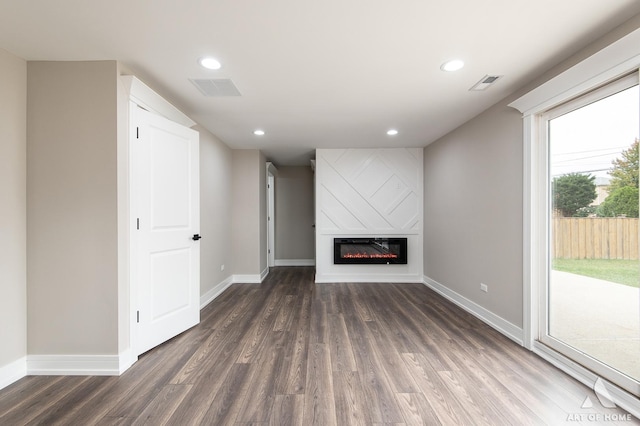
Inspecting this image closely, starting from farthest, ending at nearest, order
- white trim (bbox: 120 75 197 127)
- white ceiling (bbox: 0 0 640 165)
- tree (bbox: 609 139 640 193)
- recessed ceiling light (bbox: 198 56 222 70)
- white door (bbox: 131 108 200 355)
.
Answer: white door (bbox: 131 108 200 355) → white trim (bbox: 120 75 197 127) → recessed ceiling light (bbox: 198 56 222 70) → tree (bbox: 609 139 640 193) → white ceiling (bbox: 0 0 640 165)

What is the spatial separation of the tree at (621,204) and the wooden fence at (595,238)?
0.13ft

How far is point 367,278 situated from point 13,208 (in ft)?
15.0

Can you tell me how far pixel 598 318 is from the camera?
2.10 m

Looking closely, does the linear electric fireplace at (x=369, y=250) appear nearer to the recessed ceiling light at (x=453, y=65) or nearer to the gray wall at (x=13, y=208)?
the recessed ceiling light at (x=453, y=65)

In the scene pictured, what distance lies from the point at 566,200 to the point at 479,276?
53.1 inches

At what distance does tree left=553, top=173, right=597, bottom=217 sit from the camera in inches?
86.3

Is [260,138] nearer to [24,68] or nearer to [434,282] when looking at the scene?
[24,68]

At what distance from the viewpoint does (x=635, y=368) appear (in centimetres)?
184

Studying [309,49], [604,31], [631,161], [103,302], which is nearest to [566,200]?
[631,161]

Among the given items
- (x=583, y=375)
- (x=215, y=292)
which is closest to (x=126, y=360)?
(x=215, y=292)

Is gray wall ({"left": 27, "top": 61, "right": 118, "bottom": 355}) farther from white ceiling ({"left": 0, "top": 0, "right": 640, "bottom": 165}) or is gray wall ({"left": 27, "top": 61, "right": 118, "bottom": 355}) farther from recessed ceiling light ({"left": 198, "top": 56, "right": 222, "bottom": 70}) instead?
recessed ceiling light ({"left": 198, "top": 56, "right": 222, "bottom": 70})

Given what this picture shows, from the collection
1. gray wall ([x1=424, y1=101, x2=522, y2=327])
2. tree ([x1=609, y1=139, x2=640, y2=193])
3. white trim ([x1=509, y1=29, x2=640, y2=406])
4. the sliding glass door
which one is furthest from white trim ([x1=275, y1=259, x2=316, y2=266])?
tree ([x1=609, y1=139, x2=640, y2=193])

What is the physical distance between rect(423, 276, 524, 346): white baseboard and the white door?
3.28m

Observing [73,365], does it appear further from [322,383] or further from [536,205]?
[536,205]
